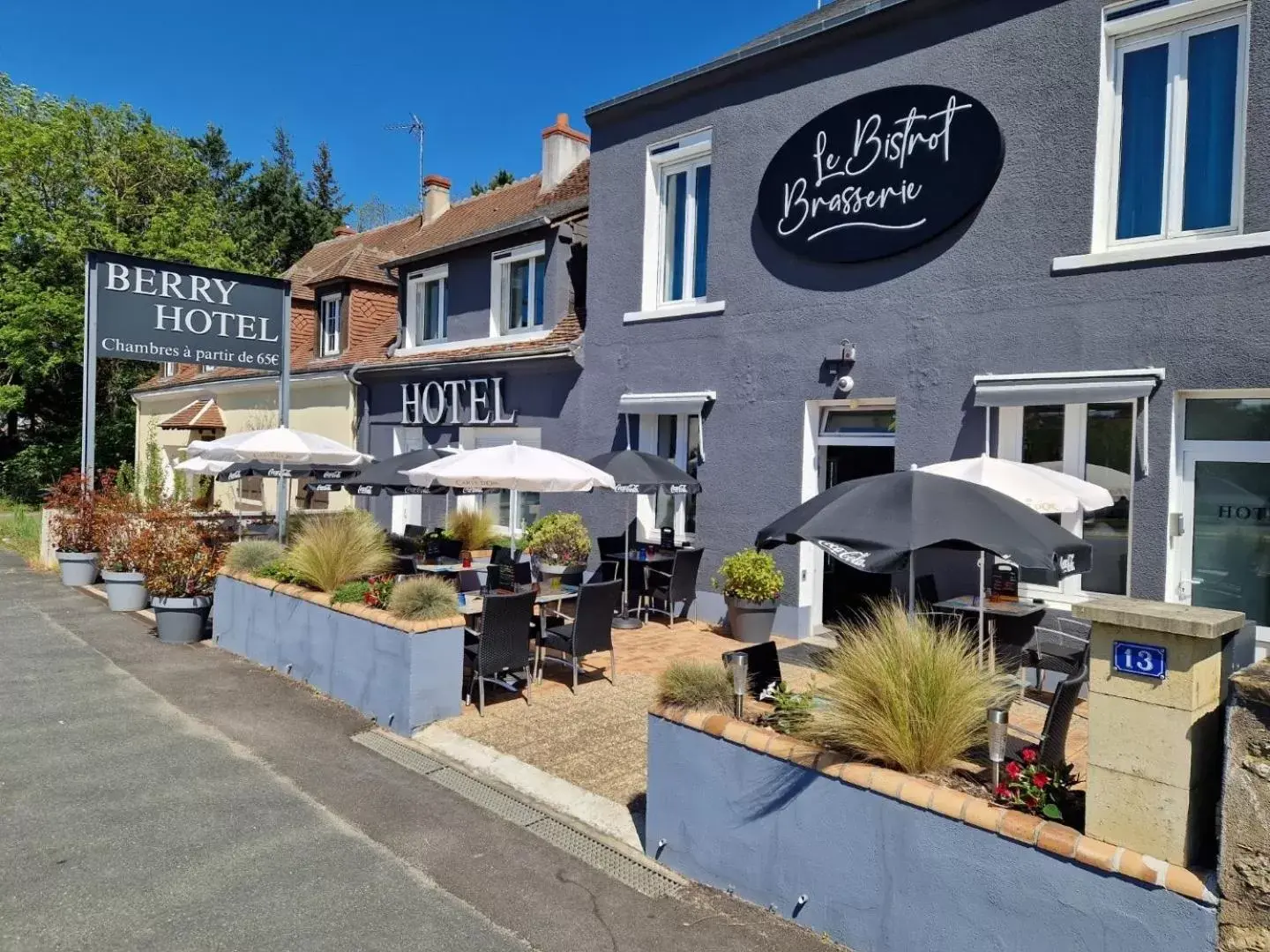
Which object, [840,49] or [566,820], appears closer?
[566,820]

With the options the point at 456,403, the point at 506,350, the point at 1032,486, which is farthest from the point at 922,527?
the point at 456,403

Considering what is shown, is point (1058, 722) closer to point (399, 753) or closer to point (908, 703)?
point (908, 703)

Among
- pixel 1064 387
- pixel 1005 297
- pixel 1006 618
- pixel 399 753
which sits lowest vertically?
pixel 399 753

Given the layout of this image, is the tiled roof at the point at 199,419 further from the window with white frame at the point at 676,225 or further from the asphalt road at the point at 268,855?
the asphalt road at the point at 268,855

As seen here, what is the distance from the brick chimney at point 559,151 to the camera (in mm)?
15836

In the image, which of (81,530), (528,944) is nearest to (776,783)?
(528,944)

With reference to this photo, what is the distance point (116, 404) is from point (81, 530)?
64.8 ft

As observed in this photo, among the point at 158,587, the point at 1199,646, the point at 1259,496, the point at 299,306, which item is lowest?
the point at 158,587

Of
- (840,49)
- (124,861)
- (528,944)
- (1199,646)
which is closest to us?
(1199,646)

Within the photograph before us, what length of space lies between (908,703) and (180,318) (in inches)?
493

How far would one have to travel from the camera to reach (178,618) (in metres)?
9.82

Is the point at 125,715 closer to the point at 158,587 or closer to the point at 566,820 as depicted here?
the point at 158,587

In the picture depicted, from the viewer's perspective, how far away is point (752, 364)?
390 inches

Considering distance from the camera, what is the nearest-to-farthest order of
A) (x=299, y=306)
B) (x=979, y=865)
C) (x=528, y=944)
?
(x=979, y=865) → (x=528, y=944) → (x=299, y=306)
